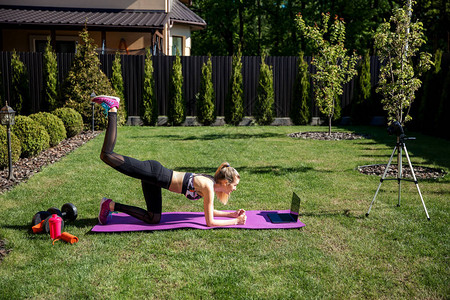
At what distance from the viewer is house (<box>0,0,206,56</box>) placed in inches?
735

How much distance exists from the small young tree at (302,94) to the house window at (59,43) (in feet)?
36.2

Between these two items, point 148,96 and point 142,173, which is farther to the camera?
point 148,96

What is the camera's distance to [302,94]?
16719 millimetres

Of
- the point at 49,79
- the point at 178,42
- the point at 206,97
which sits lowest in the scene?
the point at 206,97

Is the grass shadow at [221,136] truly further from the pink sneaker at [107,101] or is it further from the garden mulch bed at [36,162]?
the pink sneaker at [107,101]

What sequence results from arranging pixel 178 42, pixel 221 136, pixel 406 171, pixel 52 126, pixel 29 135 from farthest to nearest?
pixel 178 42 < pixel 221 136 < pixel 52 126 < pixel 29 135 < pixel 406 171

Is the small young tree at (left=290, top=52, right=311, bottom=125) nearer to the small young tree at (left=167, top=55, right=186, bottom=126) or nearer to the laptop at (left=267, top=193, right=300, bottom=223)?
the small young tree at (left=167, top=55, right=186, bottom=126)

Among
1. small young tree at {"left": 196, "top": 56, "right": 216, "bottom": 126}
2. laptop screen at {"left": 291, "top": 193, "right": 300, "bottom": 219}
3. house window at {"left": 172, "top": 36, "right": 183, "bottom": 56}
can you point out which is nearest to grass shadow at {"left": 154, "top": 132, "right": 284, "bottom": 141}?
small young tree at {"left": 196, "top": 56, "right": 216, "bottom": 126}

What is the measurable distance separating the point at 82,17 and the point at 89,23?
51.9 inches

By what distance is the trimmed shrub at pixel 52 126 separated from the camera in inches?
421

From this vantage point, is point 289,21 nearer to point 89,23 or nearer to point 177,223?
point 89,23

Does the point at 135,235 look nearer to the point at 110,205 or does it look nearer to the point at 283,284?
the point at 110,205

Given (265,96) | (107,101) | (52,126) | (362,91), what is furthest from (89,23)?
(107,101)

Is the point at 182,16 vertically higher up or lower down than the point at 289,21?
lower down
